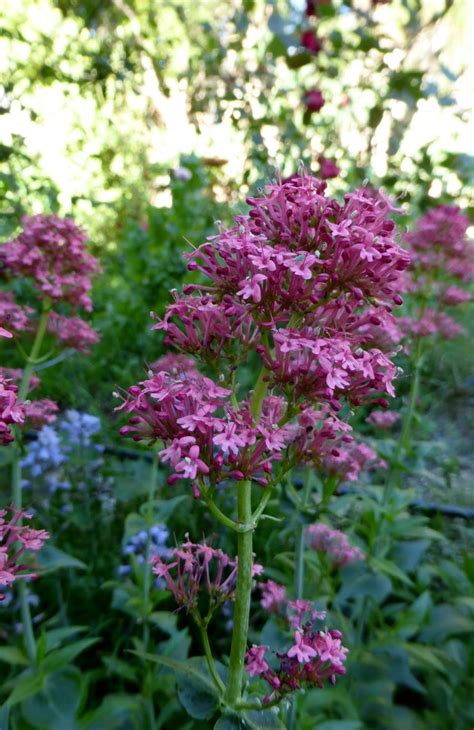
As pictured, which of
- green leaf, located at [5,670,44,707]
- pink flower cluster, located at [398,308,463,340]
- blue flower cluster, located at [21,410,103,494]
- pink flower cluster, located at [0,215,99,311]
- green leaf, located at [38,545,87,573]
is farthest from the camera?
blue flower cluster, located at [21,410,103,494]

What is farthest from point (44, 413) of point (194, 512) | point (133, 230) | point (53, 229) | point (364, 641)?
point (133, 230)

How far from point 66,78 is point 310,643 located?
273 centimetres

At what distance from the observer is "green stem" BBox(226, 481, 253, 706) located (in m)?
1.05

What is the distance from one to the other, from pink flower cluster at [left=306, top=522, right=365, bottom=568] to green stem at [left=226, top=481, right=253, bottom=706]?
38.1 inches

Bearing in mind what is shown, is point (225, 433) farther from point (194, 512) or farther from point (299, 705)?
point (194, 512)

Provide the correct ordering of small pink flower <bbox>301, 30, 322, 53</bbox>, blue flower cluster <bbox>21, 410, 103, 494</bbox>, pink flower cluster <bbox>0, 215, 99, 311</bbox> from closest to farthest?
pink flower cluster <bbox>0, 215, 99, 311</bbox>, blue flower cluster <bbox>21, 410, 103, 494</bbox>, small pink flower <bbox>301, 30, 322, 53</bbox>

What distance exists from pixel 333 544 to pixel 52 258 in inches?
50.7

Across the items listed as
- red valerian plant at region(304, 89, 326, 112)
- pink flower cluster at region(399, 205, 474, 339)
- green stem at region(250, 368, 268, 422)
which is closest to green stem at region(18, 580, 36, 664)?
green stem at region(250, 368, 268, 422)

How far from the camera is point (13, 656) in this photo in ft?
5.63

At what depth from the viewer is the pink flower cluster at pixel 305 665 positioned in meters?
1.00

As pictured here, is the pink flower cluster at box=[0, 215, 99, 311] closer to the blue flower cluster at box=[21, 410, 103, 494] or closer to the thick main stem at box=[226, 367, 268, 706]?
the blue flower cluster at box=[21, 410, 103, 494]

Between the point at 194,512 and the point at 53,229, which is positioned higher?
the point at 53,229

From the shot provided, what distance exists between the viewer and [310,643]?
103 cm

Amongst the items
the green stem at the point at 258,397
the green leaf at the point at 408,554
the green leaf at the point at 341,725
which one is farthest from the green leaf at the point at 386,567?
the green stem at the point at 258,397
